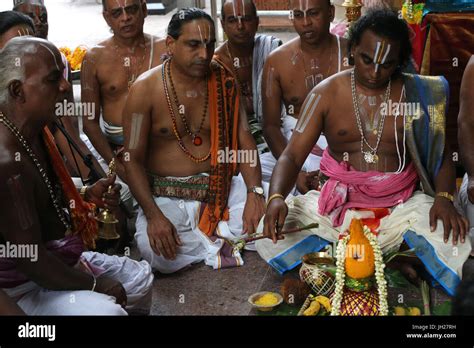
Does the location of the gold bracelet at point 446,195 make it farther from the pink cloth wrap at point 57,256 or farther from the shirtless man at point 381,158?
the pink cloth wrap at point 57,256

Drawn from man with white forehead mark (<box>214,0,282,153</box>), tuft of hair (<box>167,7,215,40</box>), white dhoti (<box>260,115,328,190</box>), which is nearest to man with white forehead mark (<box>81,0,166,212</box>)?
man with white forehead mark (<box>214,0,282,153</box>)

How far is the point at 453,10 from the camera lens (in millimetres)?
5840

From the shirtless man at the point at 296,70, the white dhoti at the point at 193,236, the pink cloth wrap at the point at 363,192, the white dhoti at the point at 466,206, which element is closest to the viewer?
the pink cloth wrap at the point at 363,192

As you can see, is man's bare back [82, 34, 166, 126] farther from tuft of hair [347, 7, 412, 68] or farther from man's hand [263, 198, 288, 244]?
man's hand [263, 198, 288, 244]

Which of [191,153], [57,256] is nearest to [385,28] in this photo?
[191,153]

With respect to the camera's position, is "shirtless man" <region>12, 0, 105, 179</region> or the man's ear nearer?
the man's ear

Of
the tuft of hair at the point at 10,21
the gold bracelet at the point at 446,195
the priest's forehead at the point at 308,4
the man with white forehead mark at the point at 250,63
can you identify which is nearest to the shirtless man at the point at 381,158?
the gold bracelet at the point at 446,195

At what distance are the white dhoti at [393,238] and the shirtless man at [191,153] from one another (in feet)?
0.84

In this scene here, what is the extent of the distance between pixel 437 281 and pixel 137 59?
8.66ft

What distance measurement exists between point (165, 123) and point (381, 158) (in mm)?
1320

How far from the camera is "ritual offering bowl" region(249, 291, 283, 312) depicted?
3908 millimetres

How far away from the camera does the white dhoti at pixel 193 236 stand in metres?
4.49
